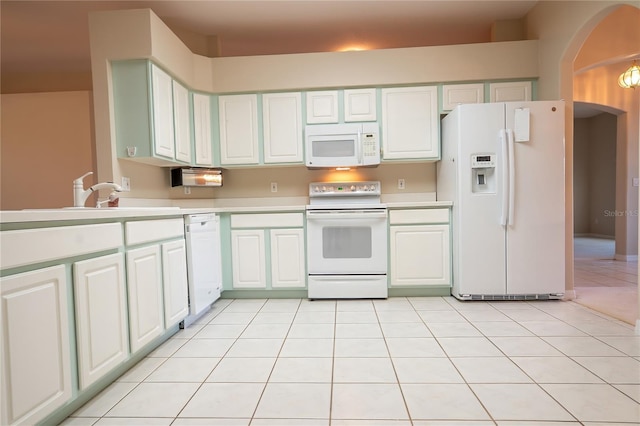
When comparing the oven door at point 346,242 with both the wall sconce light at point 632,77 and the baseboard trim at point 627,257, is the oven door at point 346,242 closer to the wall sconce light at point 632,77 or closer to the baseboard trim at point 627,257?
the wall sconce light at point 632,77

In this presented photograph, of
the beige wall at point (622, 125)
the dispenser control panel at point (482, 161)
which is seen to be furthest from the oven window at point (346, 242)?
the beige wall at point (622, 125)

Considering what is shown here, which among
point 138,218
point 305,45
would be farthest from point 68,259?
point 305,45

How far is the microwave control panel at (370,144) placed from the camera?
3215 millimetres

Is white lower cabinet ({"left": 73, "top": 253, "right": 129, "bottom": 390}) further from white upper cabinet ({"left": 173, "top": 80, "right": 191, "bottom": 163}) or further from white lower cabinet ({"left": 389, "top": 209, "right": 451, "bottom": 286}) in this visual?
white lower cabinet ({"left": 389, "top": 209, "right": 451, "bottom": 286})

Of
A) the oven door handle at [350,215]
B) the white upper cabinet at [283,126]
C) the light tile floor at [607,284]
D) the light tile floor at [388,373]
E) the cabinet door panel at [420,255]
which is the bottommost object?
the light tile floor at [607,284]

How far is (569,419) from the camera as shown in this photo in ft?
4.26

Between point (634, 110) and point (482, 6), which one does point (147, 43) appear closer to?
point (482, 6)

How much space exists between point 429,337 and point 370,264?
3.24 ft

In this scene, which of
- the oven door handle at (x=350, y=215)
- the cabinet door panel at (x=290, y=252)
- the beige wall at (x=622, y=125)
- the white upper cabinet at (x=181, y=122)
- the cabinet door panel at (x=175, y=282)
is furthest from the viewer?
the beige wall at (x=622, y=125)

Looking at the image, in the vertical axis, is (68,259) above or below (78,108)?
below

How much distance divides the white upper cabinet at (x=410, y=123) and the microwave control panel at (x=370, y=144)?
107 millimetres

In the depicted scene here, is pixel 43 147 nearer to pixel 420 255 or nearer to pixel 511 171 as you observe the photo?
pixel 420 255

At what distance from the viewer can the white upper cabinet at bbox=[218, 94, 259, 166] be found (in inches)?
131

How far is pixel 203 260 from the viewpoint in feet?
8.70
